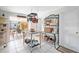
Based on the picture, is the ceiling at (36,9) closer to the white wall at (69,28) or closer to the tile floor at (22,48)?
the white wall at (69,28)

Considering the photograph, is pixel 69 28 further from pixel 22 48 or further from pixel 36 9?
pixel 22 48

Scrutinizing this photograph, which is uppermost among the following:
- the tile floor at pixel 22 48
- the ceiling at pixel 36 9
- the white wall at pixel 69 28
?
the ceiling at pixel 36 9

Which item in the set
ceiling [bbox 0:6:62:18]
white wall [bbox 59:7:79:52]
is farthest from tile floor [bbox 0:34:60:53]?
ceiling [bbox 0:6:62:18]

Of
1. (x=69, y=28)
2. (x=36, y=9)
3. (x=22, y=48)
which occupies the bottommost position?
(x=22, y=48)

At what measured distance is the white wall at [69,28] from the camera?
1952 millimetres

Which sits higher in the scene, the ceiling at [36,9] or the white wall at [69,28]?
the ceiling at [36,9]

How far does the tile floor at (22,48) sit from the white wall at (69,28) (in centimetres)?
26

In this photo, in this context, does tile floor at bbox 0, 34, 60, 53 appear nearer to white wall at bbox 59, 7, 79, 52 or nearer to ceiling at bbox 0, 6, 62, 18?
white wall at bbox 59, 7, 79, 52

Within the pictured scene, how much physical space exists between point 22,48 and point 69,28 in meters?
1.00

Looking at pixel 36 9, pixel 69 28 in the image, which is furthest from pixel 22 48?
pixel 69 28

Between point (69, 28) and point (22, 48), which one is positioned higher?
point (69, 28)

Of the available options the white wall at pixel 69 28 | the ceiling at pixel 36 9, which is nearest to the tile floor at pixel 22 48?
the white wall at pixel 69 28

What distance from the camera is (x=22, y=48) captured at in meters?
2.05
